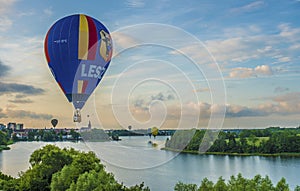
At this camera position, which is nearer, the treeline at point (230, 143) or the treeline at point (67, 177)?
the treeline at point (67, 177)

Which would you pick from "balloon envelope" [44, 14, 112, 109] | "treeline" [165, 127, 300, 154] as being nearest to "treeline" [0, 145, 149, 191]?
"balloon envelope" [44, 14, 112, 109]

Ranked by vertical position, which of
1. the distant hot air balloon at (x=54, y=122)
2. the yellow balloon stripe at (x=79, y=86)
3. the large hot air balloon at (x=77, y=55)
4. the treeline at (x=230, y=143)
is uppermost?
the large hot air balloon at (x=77, y=55)

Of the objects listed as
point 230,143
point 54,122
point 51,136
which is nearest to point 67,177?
point 230,143

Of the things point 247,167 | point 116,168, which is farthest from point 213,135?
point 116,168

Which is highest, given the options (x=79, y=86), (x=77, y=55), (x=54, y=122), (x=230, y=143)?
(x=77, y=55)

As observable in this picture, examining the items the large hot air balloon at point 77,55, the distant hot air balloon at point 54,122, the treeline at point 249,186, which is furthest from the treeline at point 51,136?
the treeline at point 249,186

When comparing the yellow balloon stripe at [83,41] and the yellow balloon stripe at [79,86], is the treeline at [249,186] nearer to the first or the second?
the yellow balloon stripe at [79,86]

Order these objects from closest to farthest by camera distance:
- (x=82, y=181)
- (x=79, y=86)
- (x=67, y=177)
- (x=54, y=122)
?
(x=82, y=181)
(x=67, y=177)
(x=79, y=86)
(x=54, y=122)

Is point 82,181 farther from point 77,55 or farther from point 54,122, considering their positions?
point 54,122
